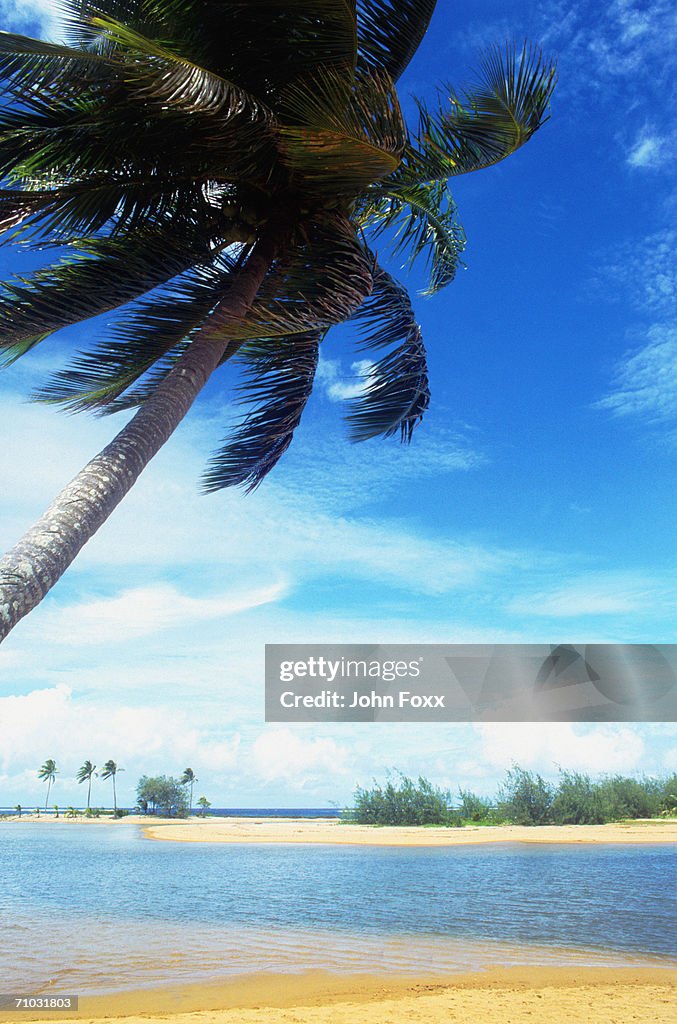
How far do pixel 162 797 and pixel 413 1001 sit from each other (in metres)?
73.9

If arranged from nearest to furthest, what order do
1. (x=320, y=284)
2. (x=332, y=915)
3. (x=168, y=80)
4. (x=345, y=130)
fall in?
(x=168, y=80) → (x=345, y=130) → (x=320, y=284) → (x=332, y=915)

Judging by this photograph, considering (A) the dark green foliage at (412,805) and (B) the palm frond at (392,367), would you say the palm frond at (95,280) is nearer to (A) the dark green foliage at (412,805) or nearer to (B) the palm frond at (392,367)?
(B) the palm frond at (392,367)

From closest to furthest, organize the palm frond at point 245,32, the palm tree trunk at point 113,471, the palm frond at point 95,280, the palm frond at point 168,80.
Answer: the palm tree trunk at point 113,471, the palm frond at point 168,80, the palm frond at point 245,32, the palm frond at point 95,280

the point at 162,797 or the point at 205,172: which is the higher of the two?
the point at 205,172

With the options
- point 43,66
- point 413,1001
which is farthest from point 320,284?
point 413,1001

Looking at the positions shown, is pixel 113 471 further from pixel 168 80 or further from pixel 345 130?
pixel 345 130

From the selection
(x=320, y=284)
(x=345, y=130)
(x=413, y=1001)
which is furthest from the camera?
(x=413, y=1001)

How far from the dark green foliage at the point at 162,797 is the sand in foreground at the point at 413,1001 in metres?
71.1

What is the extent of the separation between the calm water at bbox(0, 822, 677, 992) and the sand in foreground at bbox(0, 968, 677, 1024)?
2.43 ft

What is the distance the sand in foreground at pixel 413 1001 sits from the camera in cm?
770

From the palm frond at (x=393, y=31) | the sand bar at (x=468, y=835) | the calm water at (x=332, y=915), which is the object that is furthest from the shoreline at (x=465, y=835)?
the palm frond at (x=393, y=31)

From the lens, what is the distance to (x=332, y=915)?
1405 centimetres

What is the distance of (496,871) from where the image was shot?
20297mm

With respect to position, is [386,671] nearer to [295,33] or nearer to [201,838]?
[295,33]
